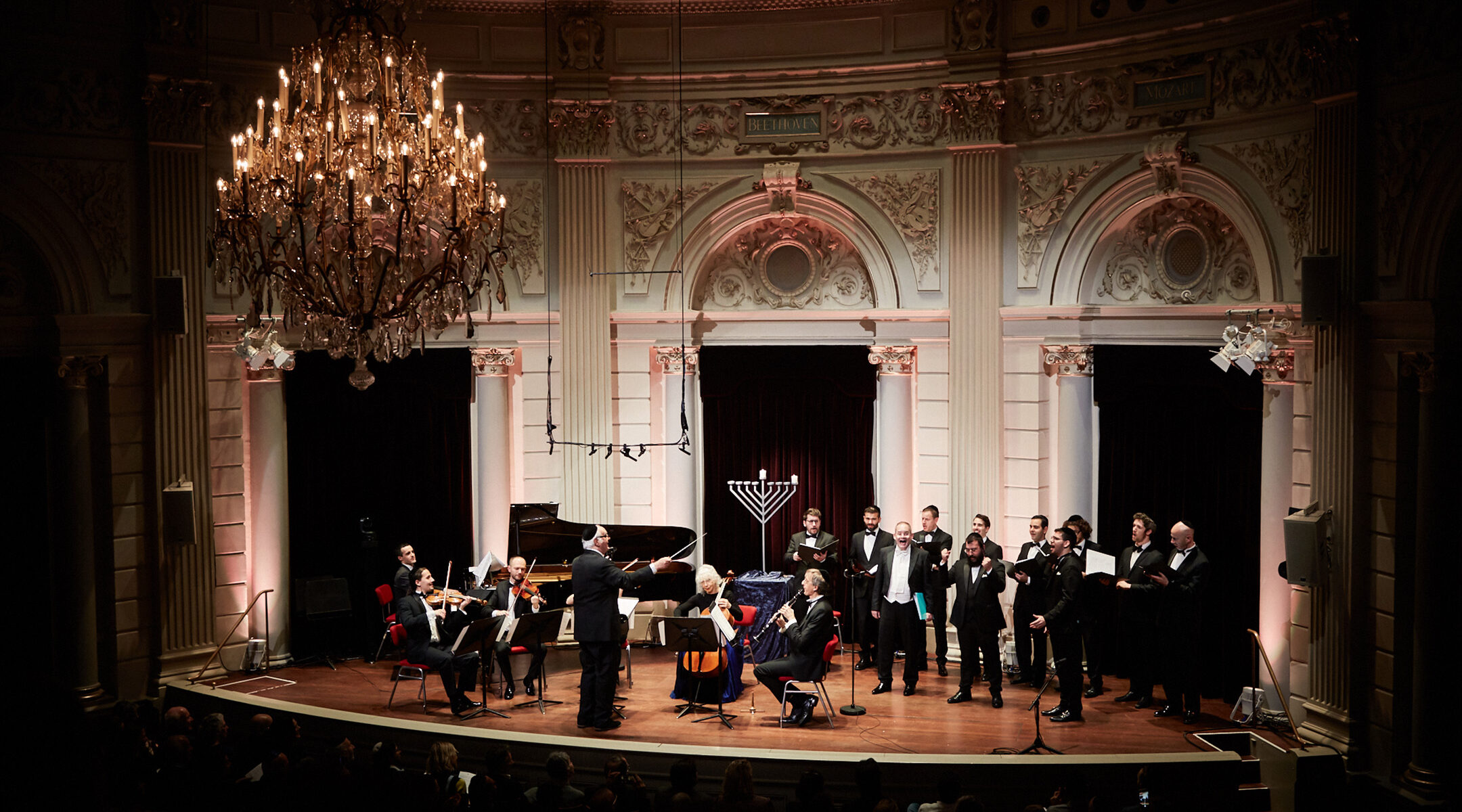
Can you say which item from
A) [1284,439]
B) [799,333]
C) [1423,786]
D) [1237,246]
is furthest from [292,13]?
[1423,786]

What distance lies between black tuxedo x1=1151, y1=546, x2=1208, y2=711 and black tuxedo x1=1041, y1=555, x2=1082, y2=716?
0.61 metres

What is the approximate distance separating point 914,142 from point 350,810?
7660mm

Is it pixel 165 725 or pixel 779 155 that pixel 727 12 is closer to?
pixel 779 155

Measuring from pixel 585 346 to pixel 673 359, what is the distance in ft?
2.81

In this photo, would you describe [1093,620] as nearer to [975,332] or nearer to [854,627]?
[854,627]

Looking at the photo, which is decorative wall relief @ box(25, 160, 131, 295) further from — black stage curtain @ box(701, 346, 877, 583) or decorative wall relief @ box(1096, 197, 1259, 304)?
decorative wall relief @ box(1096, 197, 1259, 304)

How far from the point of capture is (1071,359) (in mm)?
10242

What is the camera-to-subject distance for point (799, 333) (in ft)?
36.8

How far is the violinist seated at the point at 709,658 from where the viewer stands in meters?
8.79

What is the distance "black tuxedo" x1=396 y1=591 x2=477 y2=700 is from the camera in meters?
8.84

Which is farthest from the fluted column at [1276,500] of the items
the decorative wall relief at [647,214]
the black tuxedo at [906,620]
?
the decorative wall relief at [647,214]

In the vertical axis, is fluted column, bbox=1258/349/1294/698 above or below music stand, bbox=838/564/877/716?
above

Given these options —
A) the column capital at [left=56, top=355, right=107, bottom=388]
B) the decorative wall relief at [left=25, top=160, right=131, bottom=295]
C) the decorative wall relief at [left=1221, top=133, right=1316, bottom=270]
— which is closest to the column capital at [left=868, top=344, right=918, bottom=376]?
the decorative wall relief at [left=1221, top=133, right=1316, bottom=270]

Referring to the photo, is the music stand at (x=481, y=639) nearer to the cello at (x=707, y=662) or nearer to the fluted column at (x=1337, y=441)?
the cello at (x=707, y=662)
